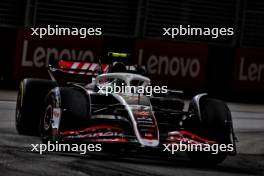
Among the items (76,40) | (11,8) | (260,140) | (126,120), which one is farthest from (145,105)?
(11,8)

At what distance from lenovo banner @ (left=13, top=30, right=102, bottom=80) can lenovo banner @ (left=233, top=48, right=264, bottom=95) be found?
10.7ft

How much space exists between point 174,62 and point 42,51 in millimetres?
2904

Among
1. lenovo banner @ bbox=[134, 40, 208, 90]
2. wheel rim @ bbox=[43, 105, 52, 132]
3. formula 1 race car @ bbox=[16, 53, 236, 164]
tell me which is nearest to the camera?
formula 1 race car @ bbox=[16, 53, 236, 164]

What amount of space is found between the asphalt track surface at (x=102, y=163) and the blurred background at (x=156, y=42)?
6641 mm

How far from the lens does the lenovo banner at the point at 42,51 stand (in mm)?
17875

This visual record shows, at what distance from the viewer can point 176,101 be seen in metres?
9.97

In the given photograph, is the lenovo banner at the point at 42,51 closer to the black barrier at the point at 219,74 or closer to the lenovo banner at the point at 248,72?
the black barrier at the point at 219,74

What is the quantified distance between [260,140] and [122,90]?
284 cm

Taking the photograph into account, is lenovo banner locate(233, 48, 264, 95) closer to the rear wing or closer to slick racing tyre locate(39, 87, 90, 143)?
the rear wing

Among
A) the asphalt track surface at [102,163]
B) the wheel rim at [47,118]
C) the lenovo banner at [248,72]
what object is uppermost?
the lenovo banner at [248,72]

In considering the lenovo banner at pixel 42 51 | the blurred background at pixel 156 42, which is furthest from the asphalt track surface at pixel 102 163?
the blurred background at pixel 156 42

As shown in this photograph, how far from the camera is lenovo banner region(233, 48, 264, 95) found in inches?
768

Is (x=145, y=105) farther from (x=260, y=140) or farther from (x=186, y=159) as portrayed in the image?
(x=260, y=140)

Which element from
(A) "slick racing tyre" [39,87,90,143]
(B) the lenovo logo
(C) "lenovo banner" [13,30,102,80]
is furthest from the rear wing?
(B) the lenovo logo
